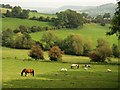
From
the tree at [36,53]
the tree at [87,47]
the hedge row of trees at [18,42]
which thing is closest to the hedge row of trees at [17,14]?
the hedge row of trees at [18,42]

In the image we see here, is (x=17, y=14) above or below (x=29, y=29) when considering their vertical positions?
above

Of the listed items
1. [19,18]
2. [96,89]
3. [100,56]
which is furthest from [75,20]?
[96,89]

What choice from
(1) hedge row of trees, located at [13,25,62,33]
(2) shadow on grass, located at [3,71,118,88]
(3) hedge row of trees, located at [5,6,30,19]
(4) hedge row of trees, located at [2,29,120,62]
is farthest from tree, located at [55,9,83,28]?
(2) shadow on grass, located at [3,71,118,88]

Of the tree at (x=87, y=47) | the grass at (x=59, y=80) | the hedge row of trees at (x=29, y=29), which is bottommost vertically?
the tree at (x=87, y=47)

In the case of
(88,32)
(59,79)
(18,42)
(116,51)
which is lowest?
(116,51)

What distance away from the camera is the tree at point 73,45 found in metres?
102

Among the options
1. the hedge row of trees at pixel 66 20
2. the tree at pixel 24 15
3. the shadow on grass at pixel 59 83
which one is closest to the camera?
the shadow on grass at pixel 59 83

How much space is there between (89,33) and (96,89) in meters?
110

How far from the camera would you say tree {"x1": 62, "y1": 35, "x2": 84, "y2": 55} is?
102 m

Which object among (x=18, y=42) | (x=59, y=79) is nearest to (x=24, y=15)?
(x=18, y=42)

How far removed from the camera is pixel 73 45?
4097 inches

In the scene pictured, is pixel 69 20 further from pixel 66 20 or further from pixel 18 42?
pixel 18 42

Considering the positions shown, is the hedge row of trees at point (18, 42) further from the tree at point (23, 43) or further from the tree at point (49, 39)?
the tree at point (49, 39)

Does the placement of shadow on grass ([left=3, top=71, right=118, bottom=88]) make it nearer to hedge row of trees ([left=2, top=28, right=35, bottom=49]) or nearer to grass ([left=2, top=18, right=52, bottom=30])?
hedge row of trees ([left=2, top=28, right=35, bottom=49])
